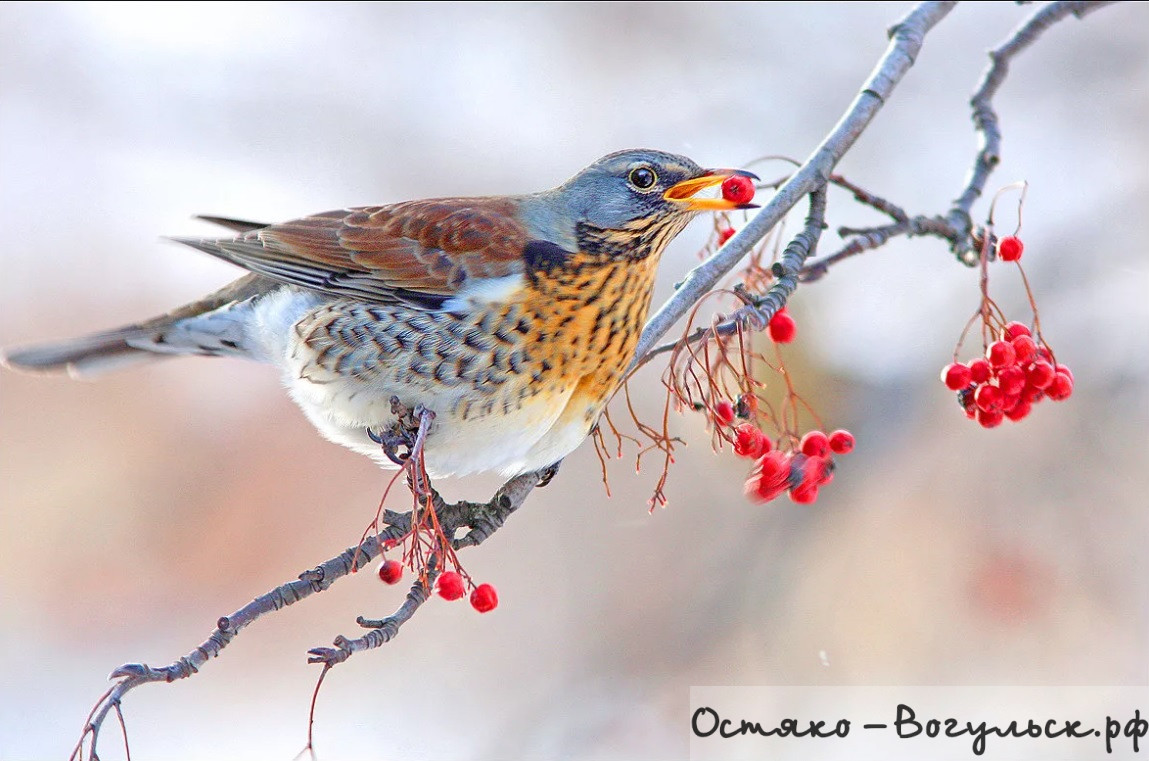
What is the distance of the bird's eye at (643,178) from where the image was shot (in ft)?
7.68

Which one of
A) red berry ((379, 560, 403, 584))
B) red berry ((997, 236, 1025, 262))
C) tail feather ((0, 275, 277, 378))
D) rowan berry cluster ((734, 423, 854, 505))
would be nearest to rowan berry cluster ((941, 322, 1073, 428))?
red berry ((997, 236, 1025, 262))

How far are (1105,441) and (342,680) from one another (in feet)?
10.2

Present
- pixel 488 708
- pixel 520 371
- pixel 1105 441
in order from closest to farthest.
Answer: pixel 520 371
pixel 1105 441
pixel 488 708

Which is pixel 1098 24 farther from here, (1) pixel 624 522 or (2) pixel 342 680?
(2) pixel 342 680

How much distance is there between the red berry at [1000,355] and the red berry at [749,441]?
1.56ft

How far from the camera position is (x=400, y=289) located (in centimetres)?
242

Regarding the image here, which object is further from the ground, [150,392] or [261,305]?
[150,392]

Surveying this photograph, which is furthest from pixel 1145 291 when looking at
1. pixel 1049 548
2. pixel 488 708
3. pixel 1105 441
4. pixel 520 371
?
pixel 488 708

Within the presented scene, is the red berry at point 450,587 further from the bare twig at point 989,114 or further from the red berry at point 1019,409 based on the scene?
the bare twig at point 989,114

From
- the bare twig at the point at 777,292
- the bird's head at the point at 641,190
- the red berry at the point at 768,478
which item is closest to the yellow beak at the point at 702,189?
the bird's head at the point at 641,190

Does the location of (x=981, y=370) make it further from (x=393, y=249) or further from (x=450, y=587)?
(x=393, y=249)

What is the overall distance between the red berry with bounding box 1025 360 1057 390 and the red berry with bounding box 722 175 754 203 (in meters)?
Result: 0.67

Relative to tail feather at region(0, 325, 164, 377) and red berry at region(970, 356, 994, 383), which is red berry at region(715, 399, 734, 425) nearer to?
red berry at region(970, 356, 994, 383)

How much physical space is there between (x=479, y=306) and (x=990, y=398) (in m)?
1.08
